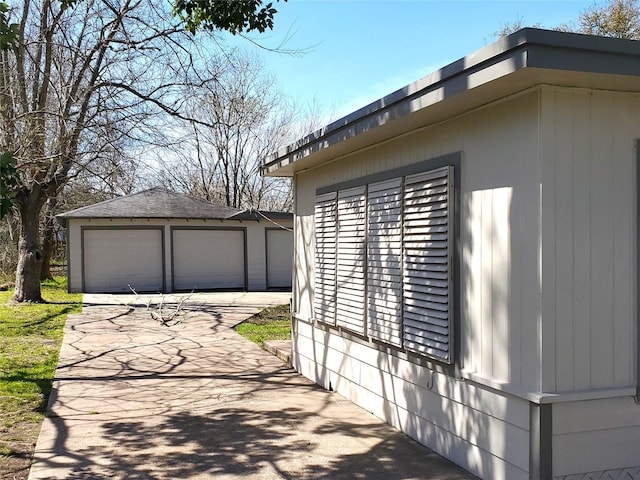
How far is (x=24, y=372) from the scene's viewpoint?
783cm

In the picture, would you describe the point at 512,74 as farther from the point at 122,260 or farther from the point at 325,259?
the point at 122,260

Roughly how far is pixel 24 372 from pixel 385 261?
504cm

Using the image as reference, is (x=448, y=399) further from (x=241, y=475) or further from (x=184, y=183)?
(x=184, y=183)

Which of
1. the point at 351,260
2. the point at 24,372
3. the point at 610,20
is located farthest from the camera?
the point at 610,20

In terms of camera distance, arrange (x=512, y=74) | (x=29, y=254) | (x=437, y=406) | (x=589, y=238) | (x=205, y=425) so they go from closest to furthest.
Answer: (x=512, y=74) → (x=589, y=238) → (x=437, y=406) → (x=205, y=425) → (x=29, y=254)

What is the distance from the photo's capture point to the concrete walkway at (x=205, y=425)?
14.8ft

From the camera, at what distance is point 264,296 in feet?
61.6

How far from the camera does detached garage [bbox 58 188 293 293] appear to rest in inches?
760

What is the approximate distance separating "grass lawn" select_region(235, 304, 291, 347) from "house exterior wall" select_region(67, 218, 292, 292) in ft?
19.5

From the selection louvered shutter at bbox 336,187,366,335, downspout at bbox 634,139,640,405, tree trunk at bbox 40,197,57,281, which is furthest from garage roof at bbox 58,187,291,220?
downspout at bbox 634,139,640,405

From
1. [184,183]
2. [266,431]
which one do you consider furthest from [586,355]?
[184,183]

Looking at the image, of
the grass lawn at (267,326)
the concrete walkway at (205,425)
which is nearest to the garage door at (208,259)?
the grass lawn at (267,326)

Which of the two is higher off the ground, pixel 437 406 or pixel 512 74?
pixel 512 74

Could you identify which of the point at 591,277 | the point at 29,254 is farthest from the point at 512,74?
the point at 29,254
